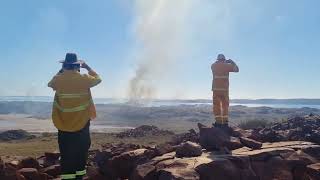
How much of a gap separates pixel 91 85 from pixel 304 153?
5286 millimetres

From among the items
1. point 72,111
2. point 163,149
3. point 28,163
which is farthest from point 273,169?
point 28,163

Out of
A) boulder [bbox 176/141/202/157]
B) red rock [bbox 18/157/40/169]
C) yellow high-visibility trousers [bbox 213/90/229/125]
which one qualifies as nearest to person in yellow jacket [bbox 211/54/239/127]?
yellow high-visibility trousers [bbox 213/90/229/125]

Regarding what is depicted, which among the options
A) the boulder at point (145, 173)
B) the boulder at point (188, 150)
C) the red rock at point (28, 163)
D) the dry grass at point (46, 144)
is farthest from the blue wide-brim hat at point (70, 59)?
the dry grass at point (46, 144)

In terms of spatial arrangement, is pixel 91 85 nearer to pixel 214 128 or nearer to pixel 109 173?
pixel 109 173

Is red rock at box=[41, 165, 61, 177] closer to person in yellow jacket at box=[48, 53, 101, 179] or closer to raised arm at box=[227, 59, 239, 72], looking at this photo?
person in yellow jacket at box=[48, 53, 101, 179]

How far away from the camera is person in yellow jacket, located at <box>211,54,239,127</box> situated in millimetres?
12352

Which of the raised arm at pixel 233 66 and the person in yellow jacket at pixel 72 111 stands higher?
the raised arm at pixel 233 66

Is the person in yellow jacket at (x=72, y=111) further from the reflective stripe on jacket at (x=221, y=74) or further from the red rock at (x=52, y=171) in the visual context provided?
the reflective stripe on jacket at (x=221, y=74)

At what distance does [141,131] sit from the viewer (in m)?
28.3

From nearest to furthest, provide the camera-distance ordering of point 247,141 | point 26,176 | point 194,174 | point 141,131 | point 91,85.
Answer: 1. point 91,85
2. point 194,174
3. point 26,176
4. point 247,141
5. point 141,131

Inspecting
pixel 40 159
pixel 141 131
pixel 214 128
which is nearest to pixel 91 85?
pixel 214 128

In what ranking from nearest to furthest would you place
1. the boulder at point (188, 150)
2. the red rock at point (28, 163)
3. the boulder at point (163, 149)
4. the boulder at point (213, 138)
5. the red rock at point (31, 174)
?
the boulder at point (188, 150), the red rock at point (31, 174), the boulder at point (163, 149), the boulder at point (213, 138), the red rock at point (28, 163)

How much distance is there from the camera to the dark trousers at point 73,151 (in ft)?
27.2

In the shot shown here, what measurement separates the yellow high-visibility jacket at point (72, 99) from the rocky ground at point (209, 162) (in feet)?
6.34
